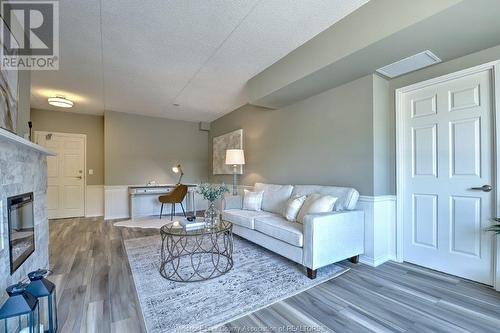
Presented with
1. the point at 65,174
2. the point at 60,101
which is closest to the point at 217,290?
the point at 60,101

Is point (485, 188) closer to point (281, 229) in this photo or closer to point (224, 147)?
point (281, 229)

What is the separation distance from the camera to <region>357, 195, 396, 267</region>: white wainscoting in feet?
8.89

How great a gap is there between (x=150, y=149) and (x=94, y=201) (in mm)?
1876

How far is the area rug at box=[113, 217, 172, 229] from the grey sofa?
2.18 meters

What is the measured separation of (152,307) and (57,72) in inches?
142

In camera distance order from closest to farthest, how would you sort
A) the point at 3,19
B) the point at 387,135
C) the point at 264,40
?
the point at 3,19
the point at 264,40
the point at 387,135

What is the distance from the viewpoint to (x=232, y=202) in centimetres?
397

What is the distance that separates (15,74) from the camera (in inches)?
79.0

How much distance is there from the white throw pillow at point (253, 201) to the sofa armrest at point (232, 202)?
13cm

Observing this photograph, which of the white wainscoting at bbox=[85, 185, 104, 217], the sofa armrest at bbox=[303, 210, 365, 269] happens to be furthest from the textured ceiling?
the white wainscoting at bbox=[85, 185, 104, 217]

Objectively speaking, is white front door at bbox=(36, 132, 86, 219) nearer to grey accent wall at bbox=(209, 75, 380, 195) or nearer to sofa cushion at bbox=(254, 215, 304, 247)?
grey accent wall at bbox=(209, 75, 380, 195)

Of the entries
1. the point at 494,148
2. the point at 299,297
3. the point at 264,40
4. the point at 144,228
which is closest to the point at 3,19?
the point at 264,40

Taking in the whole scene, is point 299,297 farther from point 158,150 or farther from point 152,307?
point 158,150

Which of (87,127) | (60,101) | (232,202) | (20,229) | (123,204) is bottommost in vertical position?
(123,204)
